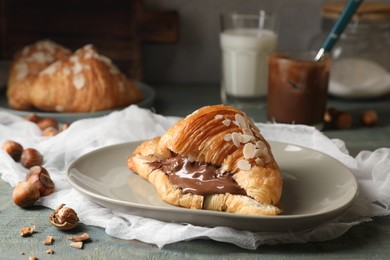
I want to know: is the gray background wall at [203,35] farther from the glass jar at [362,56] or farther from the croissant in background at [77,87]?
the croissant in background at [77,87]

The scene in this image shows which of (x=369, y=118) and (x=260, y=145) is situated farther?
(x=369, y=118)

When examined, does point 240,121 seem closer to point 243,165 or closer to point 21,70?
point 243,165

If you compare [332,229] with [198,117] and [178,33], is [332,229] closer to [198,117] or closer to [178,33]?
[198,117]

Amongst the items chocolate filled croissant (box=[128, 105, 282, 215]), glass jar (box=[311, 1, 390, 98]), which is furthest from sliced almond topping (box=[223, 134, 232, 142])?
glass jar (box=[311, 1, 390, 98])

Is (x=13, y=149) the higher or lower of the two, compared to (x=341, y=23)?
lower

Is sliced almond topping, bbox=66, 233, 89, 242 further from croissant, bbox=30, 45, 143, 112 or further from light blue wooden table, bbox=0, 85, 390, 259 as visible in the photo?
croissant, bbox=30, 45, 143, 112

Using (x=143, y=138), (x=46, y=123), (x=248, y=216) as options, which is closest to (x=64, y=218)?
(x=248, y=216)

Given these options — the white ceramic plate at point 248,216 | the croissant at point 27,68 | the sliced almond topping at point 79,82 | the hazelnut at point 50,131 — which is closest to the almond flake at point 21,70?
the croissant at point 27,68
